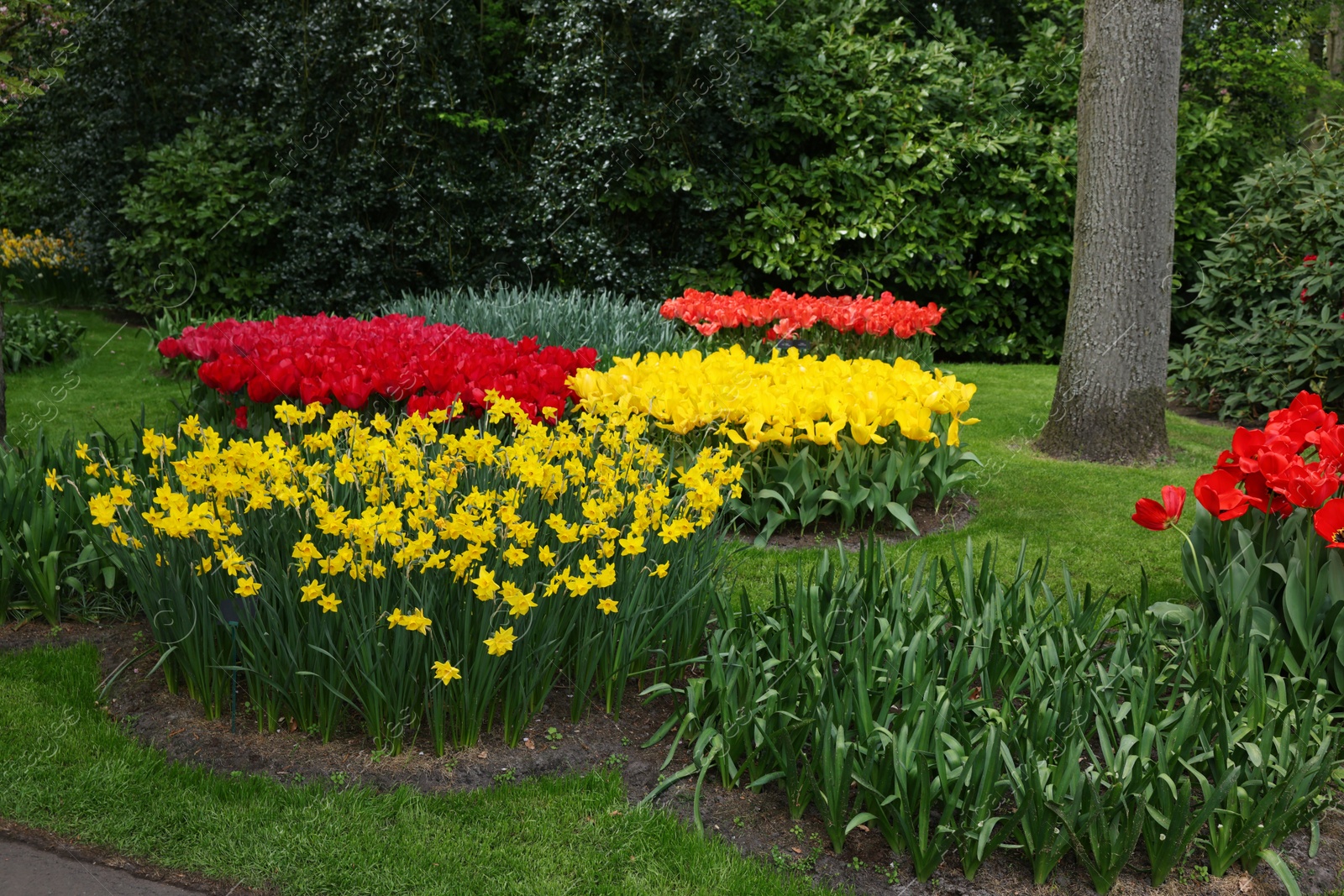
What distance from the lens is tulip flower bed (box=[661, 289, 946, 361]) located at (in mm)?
7262

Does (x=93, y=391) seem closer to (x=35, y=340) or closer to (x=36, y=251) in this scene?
(x=35, y=340)

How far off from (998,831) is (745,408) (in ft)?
7.74

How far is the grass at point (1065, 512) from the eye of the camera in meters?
4.23

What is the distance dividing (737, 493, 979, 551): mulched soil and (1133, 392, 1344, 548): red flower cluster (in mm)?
1490

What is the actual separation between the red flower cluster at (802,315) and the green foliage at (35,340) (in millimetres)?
5165

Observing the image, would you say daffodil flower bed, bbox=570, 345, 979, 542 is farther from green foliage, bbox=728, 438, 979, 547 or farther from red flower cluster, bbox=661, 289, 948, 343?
red flower cluster, bbox=661, 289, 948, 343

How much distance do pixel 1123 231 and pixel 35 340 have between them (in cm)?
815

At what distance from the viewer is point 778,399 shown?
4.41 metres

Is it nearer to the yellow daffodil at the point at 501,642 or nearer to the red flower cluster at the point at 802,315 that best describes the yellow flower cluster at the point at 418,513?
the yellow daffodil at the point at 501,642

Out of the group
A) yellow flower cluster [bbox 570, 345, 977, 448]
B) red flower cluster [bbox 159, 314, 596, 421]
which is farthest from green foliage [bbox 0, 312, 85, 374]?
yellow flower cluster [bbox 570, 345, 977, 448]

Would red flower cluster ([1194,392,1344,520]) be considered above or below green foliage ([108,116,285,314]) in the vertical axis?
below

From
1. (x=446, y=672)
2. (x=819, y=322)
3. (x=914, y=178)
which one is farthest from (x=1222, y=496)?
(x=914, y=178)

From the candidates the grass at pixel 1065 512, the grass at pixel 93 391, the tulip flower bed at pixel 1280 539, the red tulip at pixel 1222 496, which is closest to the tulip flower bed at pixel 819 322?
the grass at pixel 1065 512

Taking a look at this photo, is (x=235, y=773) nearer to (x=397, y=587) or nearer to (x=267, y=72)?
(x=397, y=587)
